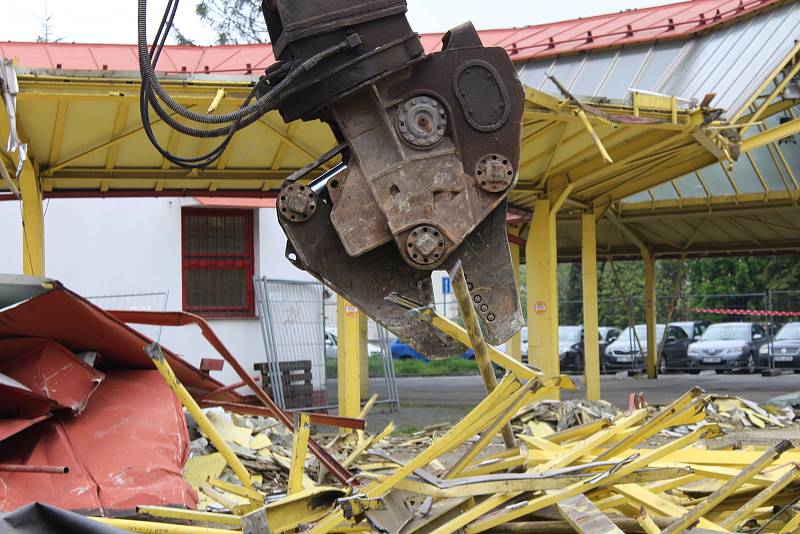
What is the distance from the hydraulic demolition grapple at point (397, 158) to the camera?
429 cm

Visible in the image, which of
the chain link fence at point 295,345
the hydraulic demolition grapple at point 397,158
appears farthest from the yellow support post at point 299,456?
the chain link fence at point 295,345

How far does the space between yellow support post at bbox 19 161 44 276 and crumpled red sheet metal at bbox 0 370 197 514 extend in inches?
225

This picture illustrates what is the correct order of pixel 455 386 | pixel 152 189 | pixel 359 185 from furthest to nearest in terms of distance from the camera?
pixel 455 386 → pixel 152 189 → pixel 359 185

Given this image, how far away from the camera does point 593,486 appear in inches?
199

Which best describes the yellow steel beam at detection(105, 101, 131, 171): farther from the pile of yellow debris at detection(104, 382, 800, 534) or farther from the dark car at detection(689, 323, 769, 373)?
the dark car at detection(689, 323, 769, 373)

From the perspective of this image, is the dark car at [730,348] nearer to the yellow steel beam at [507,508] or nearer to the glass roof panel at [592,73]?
the glass roof panel at [592,73]

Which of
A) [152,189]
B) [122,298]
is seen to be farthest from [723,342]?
[152,189]

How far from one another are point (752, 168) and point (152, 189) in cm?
1337

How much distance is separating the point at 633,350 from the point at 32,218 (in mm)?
22026

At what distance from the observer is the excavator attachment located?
4289 millimetres

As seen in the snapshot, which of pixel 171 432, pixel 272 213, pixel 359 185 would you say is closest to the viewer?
pixel 359 185

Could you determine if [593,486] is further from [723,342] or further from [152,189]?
[723,342]

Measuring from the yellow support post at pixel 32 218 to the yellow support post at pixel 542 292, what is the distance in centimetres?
768

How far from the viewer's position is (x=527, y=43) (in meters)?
22.8
